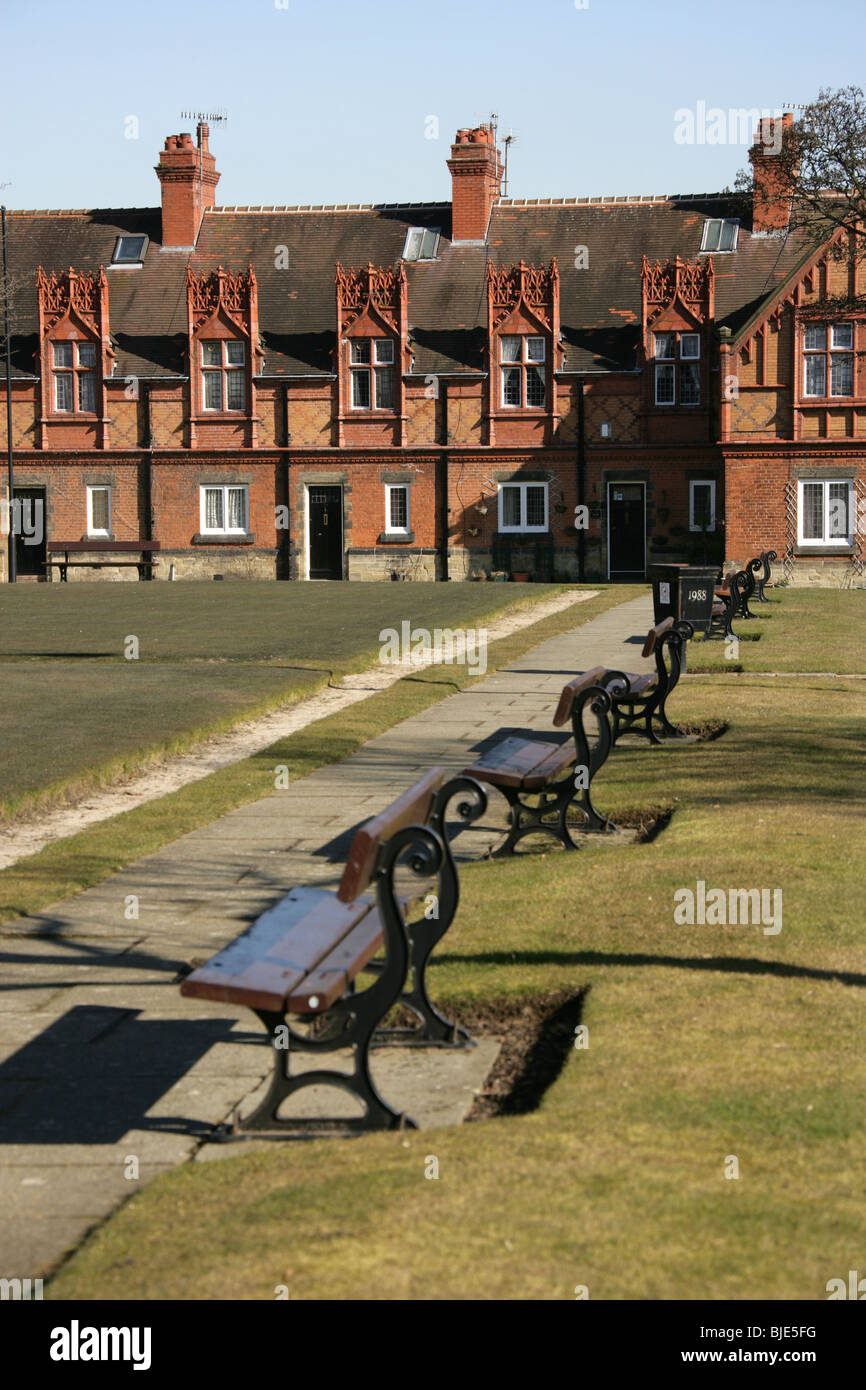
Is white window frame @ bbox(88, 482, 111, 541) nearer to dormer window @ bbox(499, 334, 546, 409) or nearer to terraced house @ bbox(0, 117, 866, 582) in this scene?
terraced house @ bbox(0, 117, 866, 582)

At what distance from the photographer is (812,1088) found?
5594 millimetres

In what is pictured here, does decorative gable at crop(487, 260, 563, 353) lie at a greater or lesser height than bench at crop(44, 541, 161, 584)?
greater

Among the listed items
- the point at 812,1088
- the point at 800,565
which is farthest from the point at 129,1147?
the point at 800,565

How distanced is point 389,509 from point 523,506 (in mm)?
4204

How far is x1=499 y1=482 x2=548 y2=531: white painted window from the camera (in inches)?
1955

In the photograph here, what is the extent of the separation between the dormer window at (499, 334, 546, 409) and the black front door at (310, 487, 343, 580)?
6189 millimetres

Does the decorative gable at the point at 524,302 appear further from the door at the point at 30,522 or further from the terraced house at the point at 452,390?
the door at the point at 30,522

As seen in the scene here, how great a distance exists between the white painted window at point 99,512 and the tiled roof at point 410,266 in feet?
12.9

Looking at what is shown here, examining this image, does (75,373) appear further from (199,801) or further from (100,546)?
(199,801)

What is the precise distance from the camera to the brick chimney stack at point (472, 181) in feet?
170

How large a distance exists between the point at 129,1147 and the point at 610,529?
4457 cm

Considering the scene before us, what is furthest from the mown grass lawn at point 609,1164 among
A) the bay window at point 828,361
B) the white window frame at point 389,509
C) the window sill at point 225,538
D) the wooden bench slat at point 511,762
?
the window sill at point 225,538

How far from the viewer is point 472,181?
52.3m

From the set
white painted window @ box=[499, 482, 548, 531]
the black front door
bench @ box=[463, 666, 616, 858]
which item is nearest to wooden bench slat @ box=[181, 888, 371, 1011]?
bench @ box=[463, 666, 616, 858]
